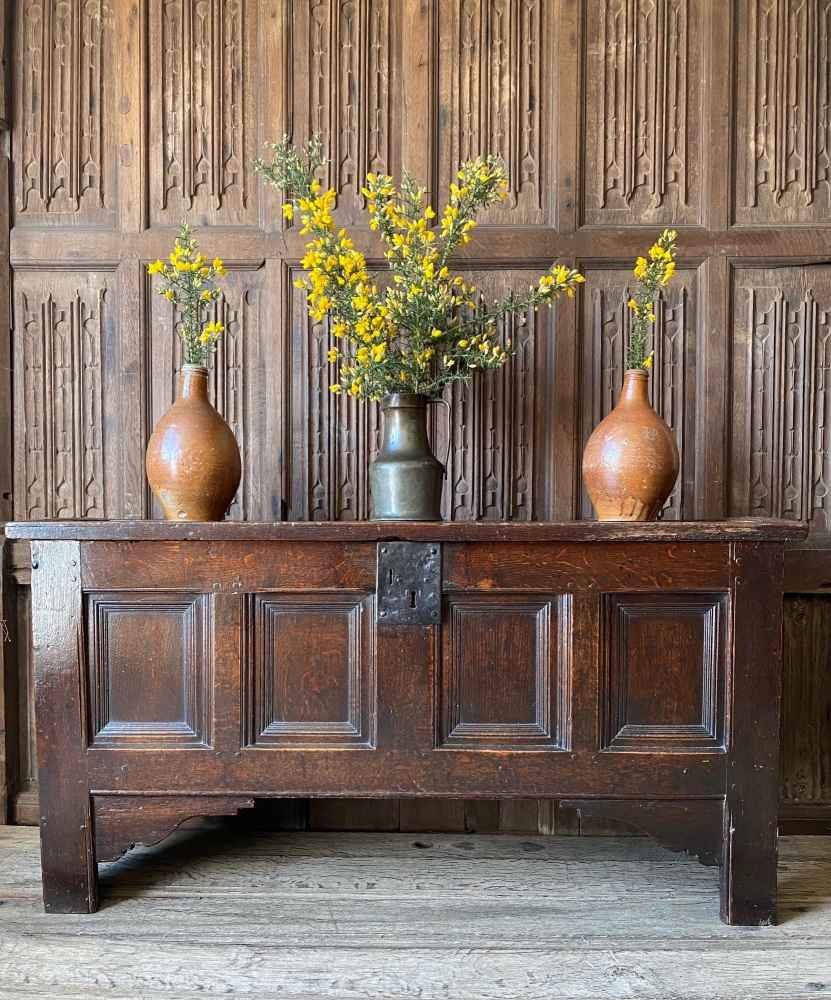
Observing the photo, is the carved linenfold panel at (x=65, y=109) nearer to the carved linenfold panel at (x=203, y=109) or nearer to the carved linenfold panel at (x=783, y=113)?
the carved linenfold panel at (x=203, y=109)

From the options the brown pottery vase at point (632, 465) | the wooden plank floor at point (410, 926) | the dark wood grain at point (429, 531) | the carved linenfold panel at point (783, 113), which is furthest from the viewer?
Answer: the carved linenfold panel at point (783, 113)

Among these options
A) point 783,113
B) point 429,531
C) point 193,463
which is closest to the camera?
point 429,531

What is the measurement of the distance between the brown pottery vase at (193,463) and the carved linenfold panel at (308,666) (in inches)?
10.8

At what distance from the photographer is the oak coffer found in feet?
5.02

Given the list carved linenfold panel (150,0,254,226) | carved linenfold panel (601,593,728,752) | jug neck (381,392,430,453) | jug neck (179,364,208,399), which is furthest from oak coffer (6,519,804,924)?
carved linenfold panel (150,0,254,226)

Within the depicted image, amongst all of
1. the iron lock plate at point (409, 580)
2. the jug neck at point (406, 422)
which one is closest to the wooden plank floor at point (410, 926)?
the iron lock plate at point (409, 580)

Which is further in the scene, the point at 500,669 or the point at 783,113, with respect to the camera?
the point at 783,113

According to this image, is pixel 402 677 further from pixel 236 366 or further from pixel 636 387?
pixel 236 366

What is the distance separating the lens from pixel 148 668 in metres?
1.58

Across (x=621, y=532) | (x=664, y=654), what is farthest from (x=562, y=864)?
(x=621, y=532)

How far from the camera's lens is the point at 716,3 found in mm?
1969

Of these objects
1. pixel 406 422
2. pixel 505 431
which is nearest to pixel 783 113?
pixel 505 431

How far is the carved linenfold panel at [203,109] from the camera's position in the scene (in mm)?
2014

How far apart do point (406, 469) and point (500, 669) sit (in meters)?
0.51
